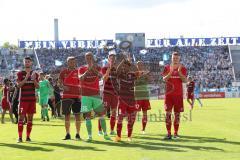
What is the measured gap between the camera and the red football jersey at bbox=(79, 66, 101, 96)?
13171 millimetres

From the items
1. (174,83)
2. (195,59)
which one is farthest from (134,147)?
(195,59)

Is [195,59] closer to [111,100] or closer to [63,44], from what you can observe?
[63,44]

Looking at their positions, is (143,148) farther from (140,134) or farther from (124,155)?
(140,134)

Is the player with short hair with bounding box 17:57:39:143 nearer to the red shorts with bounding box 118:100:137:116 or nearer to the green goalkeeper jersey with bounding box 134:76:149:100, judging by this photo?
the red shorts with bounding box 118:100:137:116

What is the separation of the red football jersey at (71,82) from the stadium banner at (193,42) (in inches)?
2898

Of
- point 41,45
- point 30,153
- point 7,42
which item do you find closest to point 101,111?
point 30,153

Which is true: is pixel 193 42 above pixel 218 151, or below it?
above

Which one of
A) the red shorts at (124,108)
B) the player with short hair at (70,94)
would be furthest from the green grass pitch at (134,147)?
the red shorts at (124,108)

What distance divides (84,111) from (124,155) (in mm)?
2768

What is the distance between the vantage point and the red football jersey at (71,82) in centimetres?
1370

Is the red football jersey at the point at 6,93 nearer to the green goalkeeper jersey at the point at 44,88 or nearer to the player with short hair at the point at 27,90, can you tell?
the green goalkeeper jersey at the point at 44,88

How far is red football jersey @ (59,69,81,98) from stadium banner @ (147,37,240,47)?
7361 centimetres

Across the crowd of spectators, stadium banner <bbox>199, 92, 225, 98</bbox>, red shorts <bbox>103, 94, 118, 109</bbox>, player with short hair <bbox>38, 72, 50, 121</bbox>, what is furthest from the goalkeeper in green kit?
the crowd of spectators

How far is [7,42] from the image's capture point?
144 metres
